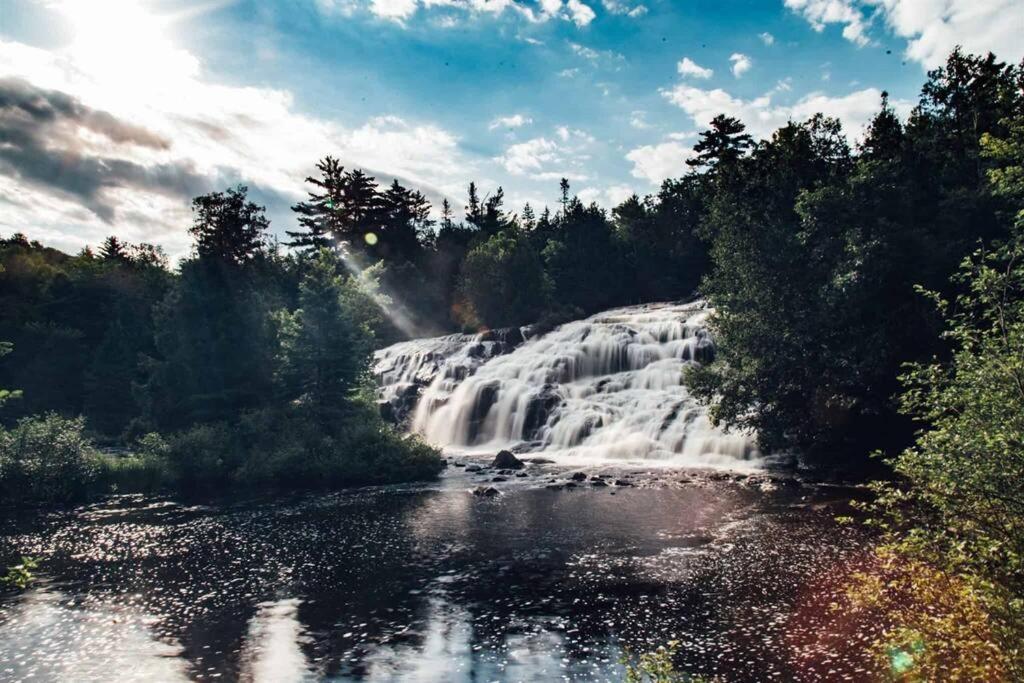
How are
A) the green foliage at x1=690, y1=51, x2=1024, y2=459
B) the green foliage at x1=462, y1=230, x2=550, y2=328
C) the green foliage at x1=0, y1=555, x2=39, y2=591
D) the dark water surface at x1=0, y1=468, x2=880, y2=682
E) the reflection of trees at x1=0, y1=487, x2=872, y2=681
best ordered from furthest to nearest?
the green foliage at x1=462, y1=230, x2=550, y2=328, the green foliage at x1=690, y1=51, x2=1024, y2=459, the reflection of trees at x1=0, y1=487, x2=872, y2=681, the dark water surface at x1=0, y1=468, x2=880, y2=682, the green foliage at x1=0, y1=555, x2=39, y2=591

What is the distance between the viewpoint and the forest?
934 centimetres

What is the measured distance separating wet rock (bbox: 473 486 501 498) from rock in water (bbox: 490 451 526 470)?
6.06 metres

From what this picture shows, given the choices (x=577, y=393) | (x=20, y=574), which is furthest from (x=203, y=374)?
(x=20, y=574)

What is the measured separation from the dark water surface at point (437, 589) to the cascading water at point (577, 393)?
9.79m

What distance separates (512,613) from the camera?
16469 millimetres

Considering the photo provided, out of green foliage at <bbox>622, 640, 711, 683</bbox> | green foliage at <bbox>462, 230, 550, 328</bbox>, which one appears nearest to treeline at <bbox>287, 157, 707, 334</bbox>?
green foliage at <bbox>462, 230, 550, 328</bbox>

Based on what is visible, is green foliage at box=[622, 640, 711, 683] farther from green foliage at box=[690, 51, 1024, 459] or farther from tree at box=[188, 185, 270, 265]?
tree at box=[188, 185, 270, 265]

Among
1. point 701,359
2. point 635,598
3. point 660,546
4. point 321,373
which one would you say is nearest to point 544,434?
point 701,359

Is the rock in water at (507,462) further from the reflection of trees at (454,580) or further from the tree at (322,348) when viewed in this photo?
the tree at (322,348)

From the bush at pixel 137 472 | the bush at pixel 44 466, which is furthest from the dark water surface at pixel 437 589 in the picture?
the bush at pixel 137 472

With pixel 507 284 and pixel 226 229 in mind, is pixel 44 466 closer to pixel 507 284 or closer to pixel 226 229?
pixel 226 229

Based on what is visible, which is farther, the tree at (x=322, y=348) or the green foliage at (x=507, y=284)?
the green foliage at (x=507, y=284)

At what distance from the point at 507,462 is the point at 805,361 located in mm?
17974

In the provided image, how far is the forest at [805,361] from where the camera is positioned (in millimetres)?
9344
